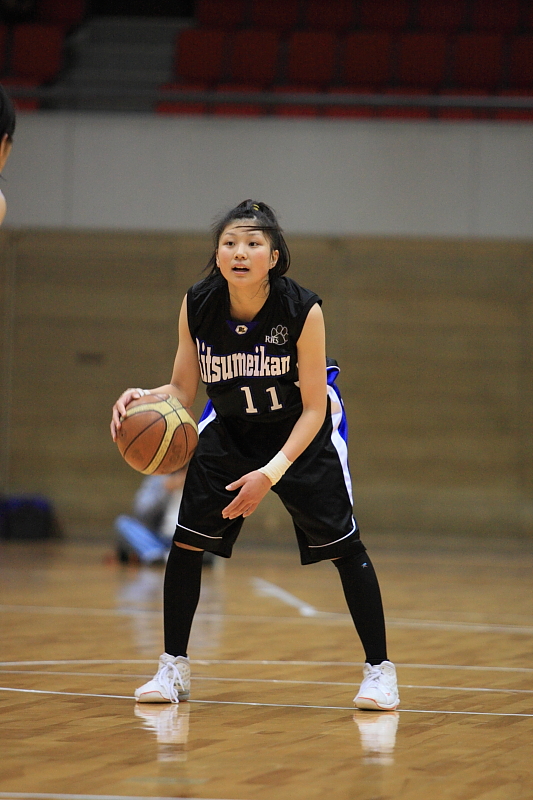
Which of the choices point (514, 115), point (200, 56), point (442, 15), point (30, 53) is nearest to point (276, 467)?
point (514, 115)

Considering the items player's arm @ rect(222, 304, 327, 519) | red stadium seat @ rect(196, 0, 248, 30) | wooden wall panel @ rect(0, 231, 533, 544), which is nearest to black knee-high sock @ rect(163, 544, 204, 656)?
player's arm @ rect(222, 304, 327, 519)

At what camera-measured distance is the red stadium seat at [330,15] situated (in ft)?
38.6

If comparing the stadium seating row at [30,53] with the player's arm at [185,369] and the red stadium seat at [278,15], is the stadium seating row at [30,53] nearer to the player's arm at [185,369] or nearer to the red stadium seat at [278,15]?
the red stadium seat at [278,15]

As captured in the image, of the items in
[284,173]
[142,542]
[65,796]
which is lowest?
[142,542]

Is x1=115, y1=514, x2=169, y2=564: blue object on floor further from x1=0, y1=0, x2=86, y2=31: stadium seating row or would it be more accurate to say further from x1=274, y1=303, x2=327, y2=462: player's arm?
x1=0, y1=0, x2=86, y2=31: stadium seating row

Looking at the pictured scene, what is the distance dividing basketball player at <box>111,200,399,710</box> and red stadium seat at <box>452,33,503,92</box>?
28.4 feet

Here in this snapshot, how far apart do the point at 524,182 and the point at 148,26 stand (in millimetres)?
4999

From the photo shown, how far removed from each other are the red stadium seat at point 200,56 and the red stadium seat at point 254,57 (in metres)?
0.15

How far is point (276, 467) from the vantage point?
2959mm

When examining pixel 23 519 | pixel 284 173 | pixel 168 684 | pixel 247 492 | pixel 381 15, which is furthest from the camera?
pixel 381 15

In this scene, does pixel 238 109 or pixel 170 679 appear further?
pixel 238 109

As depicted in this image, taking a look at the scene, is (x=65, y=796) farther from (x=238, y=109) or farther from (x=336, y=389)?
(x=238, y=109)

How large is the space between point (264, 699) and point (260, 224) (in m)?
1.40

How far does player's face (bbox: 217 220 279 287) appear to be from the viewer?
9.98 feet
